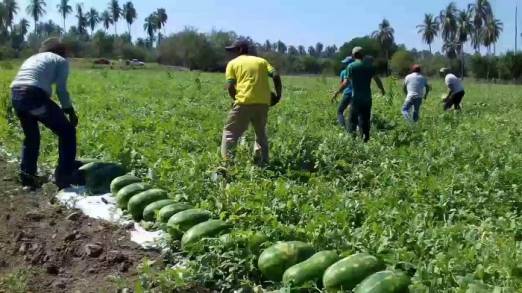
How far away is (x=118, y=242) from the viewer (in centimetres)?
569

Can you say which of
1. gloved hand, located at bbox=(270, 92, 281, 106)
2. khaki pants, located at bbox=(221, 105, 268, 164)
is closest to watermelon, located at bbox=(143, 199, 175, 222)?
khaki pants, located at bbox=(221, 105, 268, 164)

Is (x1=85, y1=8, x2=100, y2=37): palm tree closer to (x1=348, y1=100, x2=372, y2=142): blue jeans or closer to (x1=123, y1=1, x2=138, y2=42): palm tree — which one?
(x1=123, y1=1, x2=138, y2=42): palm tree

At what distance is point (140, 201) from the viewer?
6.36 metres

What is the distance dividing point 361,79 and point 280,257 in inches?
271

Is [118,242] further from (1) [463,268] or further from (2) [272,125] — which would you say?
(2) [272,125]

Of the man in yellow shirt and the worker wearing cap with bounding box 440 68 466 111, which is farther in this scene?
the worker wearing cap with bounding box 440 68 466 111

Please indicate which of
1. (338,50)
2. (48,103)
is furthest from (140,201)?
(338,50)

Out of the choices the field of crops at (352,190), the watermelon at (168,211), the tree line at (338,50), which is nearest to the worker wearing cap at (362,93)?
the field of crops at (352,190)

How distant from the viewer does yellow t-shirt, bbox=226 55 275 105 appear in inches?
327

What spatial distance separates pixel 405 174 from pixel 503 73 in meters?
69.0

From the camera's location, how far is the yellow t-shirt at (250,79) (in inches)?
327

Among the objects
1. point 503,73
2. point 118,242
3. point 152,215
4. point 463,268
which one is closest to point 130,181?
point 152,215

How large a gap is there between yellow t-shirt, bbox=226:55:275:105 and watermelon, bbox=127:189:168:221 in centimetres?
227

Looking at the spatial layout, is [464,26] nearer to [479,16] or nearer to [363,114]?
[479,16]
